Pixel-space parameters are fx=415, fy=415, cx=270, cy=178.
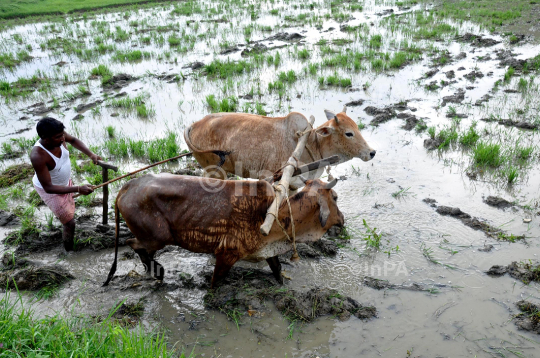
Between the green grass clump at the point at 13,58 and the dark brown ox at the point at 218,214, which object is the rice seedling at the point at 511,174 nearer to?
the dark brown ox at the point at 218,214

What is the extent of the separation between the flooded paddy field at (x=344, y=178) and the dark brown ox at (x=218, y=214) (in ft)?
1.61

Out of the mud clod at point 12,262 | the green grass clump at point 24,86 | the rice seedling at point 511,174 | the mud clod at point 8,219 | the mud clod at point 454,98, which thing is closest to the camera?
the mud clod at point 12,262

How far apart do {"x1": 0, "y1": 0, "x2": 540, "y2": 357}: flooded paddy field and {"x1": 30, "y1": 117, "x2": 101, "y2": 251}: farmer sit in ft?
1.35

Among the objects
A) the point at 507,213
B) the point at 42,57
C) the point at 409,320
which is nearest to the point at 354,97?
the point at 507,213

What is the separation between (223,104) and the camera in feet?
25.0

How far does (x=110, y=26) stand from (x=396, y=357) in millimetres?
16710

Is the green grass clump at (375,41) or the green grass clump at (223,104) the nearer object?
the green grass clump at (223,104)

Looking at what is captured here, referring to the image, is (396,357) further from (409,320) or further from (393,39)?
(393,39)

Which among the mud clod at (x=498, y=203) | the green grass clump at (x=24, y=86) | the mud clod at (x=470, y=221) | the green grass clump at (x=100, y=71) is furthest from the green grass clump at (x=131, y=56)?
the mud clod at (x=498, y=203)

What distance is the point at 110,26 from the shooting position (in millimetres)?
16312

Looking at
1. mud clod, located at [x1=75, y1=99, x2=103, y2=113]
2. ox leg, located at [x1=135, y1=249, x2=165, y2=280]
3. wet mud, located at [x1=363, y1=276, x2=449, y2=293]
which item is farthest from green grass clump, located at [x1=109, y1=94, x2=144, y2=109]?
wet mud, located at [x1=363, y1=276, x2=449, y2=293]

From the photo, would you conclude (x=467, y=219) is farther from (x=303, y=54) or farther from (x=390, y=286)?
(x=303, y=54)

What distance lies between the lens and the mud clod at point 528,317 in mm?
3338

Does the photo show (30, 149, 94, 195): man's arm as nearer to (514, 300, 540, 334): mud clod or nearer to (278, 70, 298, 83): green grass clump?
(514, 300, 540, 334): mud clod
